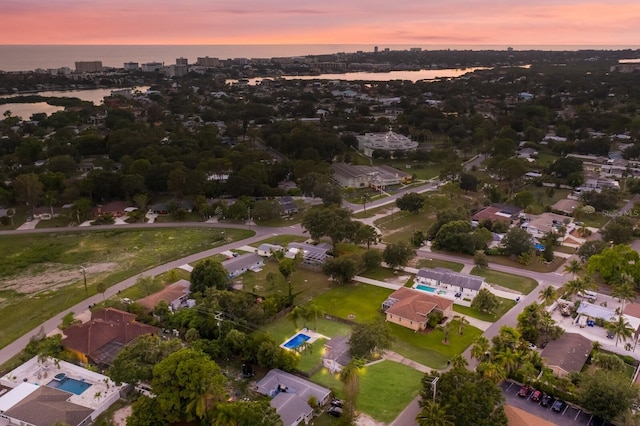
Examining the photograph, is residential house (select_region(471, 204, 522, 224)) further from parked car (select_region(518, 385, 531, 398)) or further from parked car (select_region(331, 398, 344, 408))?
parked car (select_region(331, 398, 344, 408))

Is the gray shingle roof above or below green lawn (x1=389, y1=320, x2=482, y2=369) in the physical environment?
above

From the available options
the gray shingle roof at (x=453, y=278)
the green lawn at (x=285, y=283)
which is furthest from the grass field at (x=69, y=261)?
the gray shingle roof at (x=453, y=278)

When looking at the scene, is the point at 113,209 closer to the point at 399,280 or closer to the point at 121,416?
the point at 399,280

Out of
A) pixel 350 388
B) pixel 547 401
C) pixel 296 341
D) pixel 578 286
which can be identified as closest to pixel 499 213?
pixel 578 286

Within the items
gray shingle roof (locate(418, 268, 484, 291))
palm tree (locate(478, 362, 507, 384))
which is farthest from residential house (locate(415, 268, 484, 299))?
palm tree (locate(478, 362, 507, 384))

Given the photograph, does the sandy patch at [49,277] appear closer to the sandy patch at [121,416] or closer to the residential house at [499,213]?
the sandy patch at [121,416]
